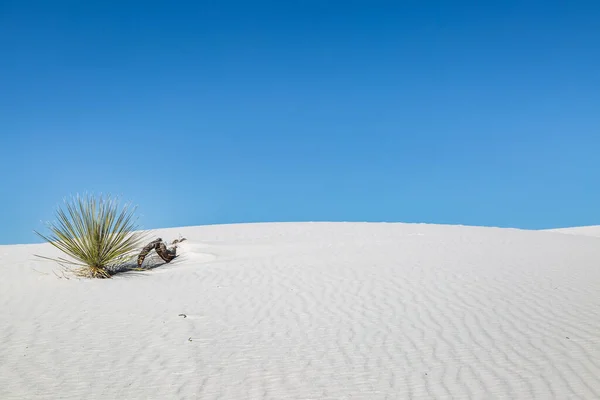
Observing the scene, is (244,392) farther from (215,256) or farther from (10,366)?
(215,256)

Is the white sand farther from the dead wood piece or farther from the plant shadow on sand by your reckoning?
the dead wood piece

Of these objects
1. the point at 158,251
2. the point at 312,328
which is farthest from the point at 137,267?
the point at 312,328

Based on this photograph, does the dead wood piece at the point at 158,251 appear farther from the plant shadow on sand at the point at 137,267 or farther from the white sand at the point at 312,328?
the white sand at the point at 312,328

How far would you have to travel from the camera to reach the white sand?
226 inches

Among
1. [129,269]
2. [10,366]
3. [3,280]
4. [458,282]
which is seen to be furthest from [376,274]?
[3,280]

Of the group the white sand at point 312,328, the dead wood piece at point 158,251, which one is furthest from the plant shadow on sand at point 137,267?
the white sand at point 312,328

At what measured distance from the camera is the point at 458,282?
10.7 m

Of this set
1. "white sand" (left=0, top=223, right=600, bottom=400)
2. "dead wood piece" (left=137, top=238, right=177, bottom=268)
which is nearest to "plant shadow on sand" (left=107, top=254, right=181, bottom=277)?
"dead wood piece" (left=137, top=238, right=177, bottom=268)

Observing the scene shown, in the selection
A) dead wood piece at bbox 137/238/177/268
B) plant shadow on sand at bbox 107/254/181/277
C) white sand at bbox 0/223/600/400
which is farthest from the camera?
dead wood piece at bbox 137/238/177/268

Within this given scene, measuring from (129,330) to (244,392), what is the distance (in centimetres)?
303

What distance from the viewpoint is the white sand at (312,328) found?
5750 mm

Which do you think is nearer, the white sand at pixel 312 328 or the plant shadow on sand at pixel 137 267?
the white sand at pixel 312 328

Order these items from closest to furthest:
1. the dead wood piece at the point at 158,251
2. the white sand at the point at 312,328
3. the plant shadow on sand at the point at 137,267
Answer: the white sand at the point at 312,328, the plant shadow on sand at the point at 137,267, the dead wood piece at the point at 158,251

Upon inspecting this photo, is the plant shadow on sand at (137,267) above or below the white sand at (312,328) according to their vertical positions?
above
